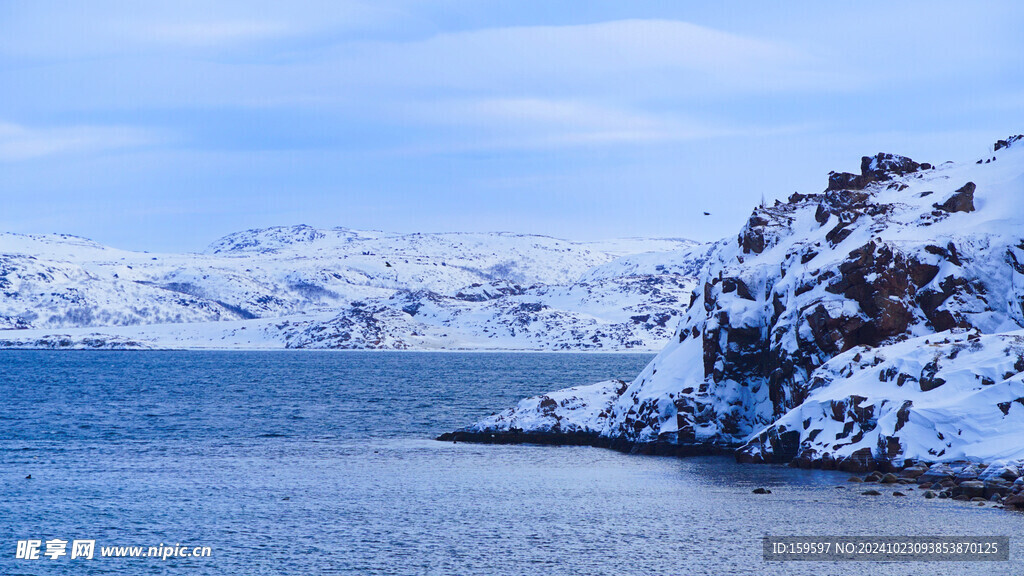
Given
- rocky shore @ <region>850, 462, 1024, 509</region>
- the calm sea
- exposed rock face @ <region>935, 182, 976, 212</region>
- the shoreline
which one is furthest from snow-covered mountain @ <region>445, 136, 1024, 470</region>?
the calm sea

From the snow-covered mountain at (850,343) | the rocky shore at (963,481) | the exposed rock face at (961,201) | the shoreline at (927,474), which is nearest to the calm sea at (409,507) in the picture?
the shoreline at (927,474)

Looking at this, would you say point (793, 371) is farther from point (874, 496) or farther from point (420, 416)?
point (420, 416)

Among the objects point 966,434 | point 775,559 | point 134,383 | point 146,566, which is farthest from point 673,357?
point 134,383

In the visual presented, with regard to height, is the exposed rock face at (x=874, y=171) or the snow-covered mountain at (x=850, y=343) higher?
the exposed rock face at (x=874, y=171)

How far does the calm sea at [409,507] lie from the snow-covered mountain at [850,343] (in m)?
4.46

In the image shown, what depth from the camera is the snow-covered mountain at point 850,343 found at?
60.8 metres

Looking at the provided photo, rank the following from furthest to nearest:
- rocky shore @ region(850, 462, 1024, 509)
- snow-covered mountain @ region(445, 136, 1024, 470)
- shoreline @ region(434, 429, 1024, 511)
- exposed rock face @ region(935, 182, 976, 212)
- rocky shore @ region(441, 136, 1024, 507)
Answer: exposed rock face @ region(935, 182, 976, 212)
snow-covered mountain @ region(445, 136, 1024, 470)
rocky shore @ region(441, 136, 1024, 507)
shoreline @ region(434, 429, 1024, 511)
rocky shore @ region(850, 462, 1024, 509)

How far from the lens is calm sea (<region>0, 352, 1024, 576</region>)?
39.6 metres

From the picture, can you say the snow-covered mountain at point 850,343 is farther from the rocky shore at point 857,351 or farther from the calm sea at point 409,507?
the calm sea at point 409,507

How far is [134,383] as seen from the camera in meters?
170

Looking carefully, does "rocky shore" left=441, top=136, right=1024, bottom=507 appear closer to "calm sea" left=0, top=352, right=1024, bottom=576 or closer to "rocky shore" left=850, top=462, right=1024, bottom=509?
"rocky shore" left=850, top=462, right=1024, bottom=509

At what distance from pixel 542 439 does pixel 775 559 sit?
46717 mm

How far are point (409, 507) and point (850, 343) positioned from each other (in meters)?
37.3

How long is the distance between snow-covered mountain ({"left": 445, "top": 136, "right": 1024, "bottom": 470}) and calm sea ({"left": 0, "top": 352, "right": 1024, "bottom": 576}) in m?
4.46
